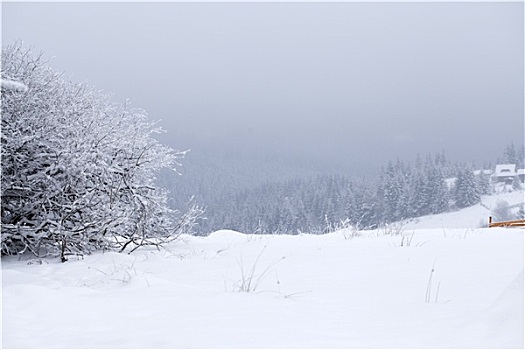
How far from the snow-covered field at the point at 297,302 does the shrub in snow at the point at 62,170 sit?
1.32m

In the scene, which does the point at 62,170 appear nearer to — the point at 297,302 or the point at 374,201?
the point at 297,302

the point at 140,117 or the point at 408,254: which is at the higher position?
the point at 140,117

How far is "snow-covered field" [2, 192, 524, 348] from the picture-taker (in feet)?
8.37

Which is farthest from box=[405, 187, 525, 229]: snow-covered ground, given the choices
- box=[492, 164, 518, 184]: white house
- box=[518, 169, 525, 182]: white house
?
box=[492, 164, 518, 184]: white house

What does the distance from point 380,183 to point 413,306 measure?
4594 inches

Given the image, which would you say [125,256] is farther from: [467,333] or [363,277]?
[467,333]

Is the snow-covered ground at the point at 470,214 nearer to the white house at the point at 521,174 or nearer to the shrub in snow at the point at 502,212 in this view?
the shrub in snow at the point at 502,212

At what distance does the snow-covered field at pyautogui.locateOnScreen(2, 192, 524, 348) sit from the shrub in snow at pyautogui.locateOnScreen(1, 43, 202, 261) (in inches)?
52.2

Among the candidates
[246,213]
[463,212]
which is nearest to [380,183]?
[463,212]

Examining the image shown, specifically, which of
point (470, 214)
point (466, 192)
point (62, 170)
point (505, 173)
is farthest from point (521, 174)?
point (62, 170)

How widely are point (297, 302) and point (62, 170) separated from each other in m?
5.42

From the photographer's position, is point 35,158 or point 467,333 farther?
point 35,158

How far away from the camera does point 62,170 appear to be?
7.16 m

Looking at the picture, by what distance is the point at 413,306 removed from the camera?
10.6 ft
